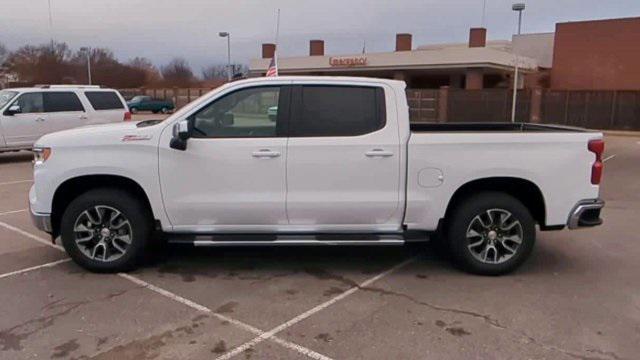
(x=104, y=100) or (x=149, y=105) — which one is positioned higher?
(x=104, y=100)

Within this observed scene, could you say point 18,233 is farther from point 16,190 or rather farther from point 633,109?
point 633,109

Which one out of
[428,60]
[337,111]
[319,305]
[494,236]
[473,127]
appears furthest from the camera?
[428,60]

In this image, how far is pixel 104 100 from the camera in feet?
46.4

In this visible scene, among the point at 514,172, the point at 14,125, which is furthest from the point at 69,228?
the point at 14,125

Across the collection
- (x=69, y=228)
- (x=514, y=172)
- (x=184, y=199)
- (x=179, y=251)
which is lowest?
(x=179, y=251)

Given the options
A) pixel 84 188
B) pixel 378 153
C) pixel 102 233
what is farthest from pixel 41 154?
pixel 378 153

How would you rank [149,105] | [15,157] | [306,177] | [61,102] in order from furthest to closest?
[149,105]
[15,157]
[61,102]
[306,177]

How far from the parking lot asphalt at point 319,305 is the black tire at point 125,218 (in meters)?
0.14

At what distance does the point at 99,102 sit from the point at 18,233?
826 cm

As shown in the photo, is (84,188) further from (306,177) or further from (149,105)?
(149,105)

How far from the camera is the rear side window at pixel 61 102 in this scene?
43.5 ft

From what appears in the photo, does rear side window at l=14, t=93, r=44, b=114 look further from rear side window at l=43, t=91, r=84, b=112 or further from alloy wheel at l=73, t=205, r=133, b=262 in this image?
alloy wheel at l=73, t=205, r=133, b=262

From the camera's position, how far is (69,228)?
16.3ft

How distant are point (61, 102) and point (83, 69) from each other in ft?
170
